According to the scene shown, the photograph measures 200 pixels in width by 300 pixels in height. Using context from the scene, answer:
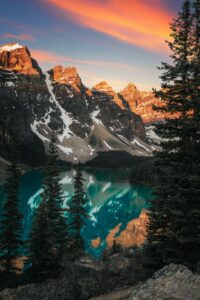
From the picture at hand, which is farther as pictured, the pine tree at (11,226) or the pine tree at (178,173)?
the pine tree at (11,226)

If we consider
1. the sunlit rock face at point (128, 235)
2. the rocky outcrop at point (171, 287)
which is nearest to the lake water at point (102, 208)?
the sunlit rock face at point (128, 235)

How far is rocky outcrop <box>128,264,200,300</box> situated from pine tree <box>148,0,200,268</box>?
4608 mm

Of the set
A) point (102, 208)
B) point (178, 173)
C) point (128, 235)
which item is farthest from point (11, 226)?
point (102, 208)

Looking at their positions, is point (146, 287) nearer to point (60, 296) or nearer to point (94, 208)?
point (60, 296)

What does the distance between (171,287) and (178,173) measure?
310 inches

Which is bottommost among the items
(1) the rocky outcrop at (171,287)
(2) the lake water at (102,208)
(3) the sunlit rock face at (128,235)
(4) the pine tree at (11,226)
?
(2) the lake water at (102,208)

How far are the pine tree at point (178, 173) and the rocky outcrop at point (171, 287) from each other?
4608 millimetres

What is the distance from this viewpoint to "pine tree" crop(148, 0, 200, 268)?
1722 cm

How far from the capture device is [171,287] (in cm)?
1116

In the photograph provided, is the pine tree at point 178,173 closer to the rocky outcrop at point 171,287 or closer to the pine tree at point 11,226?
the rocky outcrop at point 171,287

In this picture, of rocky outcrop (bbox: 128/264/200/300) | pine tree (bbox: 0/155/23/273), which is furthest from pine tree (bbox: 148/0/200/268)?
pine tree (bbox: 0/155/23/273)

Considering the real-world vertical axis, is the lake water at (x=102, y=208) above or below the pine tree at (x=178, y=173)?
below

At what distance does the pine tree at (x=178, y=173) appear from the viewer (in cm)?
1722

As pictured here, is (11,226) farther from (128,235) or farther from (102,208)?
(102,208)
